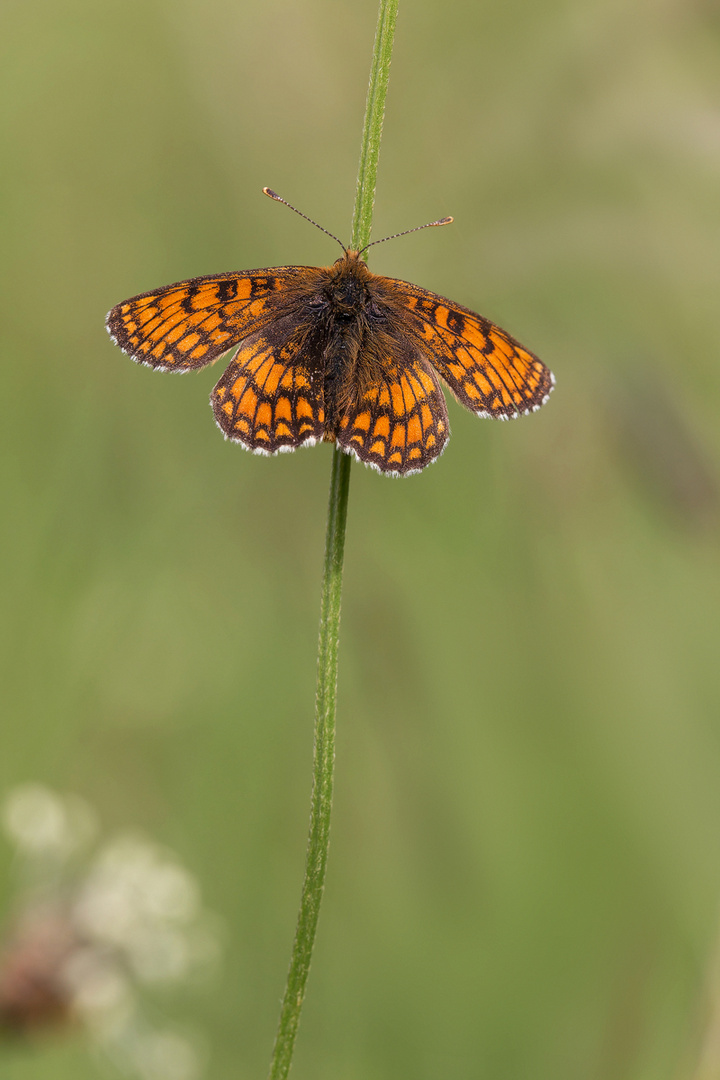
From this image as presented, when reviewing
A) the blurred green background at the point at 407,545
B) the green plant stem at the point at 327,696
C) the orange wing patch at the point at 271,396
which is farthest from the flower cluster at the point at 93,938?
the green plant stem at the point at 327,696

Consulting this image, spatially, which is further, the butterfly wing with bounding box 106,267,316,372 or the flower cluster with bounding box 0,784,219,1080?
the flower cluster with bounding box 0,784,219,1080

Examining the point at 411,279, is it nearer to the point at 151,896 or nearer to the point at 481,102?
the point at 481,102

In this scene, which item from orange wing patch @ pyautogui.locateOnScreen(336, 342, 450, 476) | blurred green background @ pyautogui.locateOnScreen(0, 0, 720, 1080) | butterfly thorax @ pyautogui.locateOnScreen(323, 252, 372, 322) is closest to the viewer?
orange wing patch @ pyautogui.locateOnScreen(336, 342, 450, 476)

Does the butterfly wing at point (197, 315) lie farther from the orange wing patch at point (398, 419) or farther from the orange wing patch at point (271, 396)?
the orange wing patch at point (398, 419)

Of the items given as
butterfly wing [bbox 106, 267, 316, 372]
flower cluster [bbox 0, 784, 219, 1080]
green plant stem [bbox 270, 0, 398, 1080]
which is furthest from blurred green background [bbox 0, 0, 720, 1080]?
green plant stem [bbox 270, 0, 398, 1080]

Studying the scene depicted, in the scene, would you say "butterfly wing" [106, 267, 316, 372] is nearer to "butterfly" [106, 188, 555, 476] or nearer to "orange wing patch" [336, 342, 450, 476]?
"butterfly" [106, 188, 555, 476]

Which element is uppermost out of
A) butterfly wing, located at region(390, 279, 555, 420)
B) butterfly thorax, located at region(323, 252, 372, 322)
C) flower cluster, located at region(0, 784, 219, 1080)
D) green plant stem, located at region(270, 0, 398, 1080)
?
butterfly thorax, located at region(323, 252, 372, 322)

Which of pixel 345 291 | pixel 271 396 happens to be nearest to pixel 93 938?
pixel 271 396

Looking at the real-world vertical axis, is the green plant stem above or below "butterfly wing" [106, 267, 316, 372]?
below
